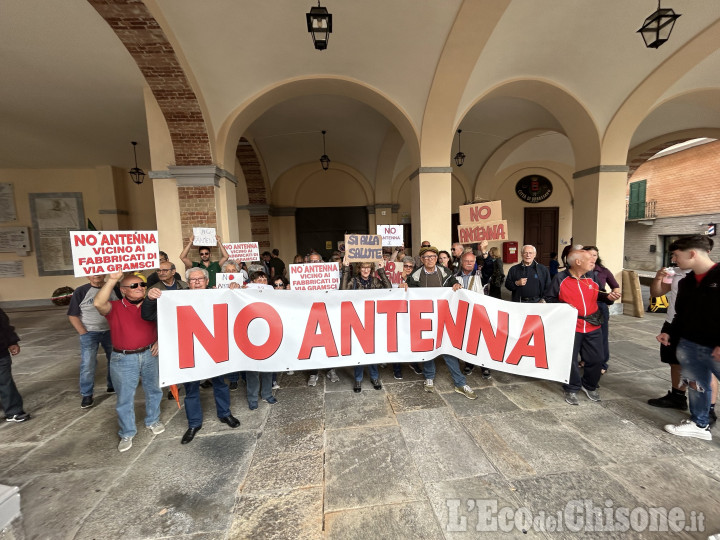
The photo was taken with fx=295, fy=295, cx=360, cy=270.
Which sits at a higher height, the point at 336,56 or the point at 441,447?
the point at 336,56

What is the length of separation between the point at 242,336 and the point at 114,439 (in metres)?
1.60

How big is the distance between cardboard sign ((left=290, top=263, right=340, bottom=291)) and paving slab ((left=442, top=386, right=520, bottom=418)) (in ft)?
7.10

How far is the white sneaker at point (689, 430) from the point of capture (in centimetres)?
273

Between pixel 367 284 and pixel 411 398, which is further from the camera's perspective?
pixel 367 284

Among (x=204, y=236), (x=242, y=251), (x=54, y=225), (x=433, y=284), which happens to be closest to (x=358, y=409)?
(x=433, y=284)

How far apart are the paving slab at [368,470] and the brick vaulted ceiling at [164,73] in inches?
233

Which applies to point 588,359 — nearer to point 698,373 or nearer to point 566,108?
point 698,373

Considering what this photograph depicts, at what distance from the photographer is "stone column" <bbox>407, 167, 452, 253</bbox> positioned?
6.69 meters

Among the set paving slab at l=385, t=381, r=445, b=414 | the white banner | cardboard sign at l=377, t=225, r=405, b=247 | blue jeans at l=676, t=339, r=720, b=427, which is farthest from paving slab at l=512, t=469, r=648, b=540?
cardboard sign at l=377, t=225, r=405, b=247

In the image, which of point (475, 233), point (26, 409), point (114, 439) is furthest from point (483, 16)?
point (26, 409)

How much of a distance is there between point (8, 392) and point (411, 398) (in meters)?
4.63

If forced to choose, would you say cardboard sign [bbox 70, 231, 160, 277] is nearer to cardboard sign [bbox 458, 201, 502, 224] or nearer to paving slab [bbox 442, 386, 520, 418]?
paving slab [bbox 442, 386, 520, 418]

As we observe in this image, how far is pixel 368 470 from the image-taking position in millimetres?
2439

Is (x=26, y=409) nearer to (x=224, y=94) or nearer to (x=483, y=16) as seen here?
(x=224, y=94)
